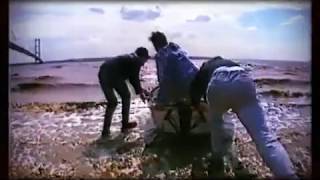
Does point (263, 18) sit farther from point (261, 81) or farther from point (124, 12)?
point (124, 12)

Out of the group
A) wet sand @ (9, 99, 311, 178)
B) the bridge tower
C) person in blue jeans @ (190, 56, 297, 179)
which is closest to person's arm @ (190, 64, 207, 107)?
person in blue jeans @ (190, 56, 297, 179)

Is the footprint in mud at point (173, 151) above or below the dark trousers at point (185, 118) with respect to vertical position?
below

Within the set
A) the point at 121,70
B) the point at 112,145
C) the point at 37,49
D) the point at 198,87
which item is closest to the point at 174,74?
the point at 198,87

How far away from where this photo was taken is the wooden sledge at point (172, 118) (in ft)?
8.30

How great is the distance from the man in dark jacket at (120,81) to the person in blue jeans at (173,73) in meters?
0.07

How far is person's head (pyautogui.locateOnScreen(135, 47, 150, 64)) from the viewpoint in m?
2.54

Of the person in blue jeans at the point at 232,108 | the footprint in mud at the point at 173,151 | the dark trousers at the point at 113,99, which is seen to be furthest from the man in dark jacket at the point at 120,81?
the person in blue jeans at the point at 232,108

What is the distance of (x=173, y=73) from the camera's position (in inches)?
102

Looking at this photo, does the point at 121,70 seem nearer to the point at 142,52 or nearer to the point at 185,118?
the point at 142,52

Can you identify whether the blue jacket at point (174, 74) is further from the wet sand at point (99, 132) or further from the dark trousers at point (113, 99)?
the dark trousers at point (113, 99)

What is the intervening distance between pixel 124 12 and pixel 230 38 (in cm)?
44

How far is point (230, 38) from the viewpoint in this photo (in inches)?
99.9

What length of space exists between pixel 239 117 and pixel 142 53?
473mm

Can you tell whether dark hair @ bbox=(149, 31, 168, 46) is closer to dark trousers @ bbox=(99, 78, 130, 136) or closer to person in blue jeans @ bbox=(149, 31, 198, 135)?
person in blue jeans @ bbox=(149, 31, 198, 135)
